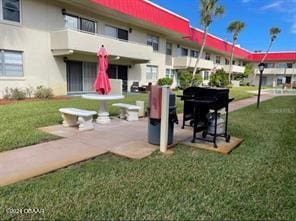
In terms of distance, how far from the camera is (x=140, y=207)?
3.15m

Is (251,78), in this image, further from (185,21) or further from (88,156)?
(88,156)

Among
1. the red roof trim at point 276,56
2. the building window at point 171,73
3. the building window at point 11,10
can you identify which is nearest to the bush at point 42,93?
the building window at point 11,10

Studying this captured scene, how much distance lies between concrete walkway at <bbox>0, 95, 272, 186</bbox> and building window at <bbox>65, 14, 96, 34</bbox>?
10.9 m

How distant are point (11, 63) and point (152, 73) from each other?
14.0m

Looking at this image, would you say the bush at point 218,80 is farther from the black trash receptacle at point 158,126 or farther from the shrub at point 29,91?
the black trash receptacle at point 158,126

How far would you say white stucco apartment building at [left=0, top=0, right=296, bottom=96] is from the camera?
1362cm

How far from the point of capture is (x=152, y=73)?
82.4 ft

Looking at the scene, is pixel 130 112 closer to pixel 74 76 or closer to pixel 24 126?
pixel 24 126

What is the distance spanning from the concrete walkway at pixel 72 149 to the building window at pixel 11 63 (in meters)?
8.06

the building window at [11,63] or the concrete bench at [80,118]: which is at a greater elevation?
the building window at [11,63]

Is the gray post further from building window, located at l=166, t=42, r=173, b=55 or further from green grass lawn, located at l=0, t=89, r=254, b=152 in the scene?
building window, located at l=166, t=42, r=173, b=55

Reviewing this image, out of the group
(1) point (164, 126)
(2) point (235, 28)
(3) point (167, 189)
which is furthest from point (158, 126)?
(2) point (235, 28)

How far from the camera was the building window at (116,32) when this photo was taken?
19183 mm

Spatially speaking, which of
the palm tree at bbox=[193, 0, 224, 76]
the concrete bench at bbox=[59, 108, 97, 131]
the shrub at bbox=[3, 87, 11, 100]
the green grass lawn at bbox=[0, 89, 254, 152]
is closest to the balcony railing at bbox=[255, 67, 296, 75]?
the palm tree at bbox=[193, 0, 224, 76]
